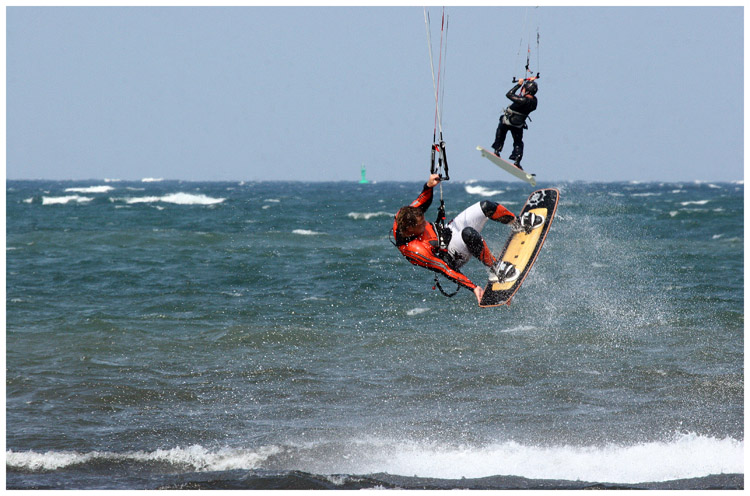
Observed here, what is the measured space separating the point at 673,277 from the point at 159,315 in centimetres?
1326

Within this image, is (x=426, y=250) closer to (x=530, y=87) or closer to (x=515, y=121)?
(x=515, y=121)

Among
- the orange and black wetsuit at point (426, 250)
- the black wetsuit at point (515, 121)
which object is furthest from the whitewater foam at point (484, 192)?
the orange and black wetsuit at point (426, 250)

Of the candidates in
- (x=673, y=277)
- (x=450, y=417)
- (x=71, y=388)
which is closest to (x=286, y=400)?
(x=450, y=417)

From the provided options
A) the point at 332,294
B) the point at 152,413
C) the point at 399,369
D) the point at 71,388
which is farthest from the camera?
the point at 332,294

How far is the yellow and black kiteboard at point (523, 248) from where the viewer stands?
29.7ft

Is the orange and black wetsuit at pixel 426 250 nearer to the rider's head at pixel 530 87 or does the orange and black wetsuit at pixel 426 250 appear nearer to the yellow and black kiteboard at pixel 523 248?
the yellow and black kiteboard at pixel 523 248

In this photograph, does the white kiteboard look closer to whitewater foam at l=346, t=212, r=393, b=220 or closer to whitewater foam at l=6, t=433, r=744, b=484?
whitewater foam at l=6, t=433, r=744, b=484

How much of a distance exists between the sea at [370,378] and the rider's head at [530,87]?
4.07 meters

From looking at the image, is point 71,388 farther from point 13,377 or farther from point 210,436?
point 210,436

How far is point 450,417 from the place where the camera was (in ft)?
33.8

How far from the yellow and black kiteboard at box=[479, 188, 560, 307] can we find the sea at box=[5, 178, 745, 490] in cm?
177

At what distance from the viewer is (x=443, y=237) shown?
8.88 m

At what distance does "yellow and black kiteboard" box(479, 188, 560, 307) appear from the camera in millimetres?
9047

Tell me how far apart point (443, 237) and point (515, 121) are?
207cm
